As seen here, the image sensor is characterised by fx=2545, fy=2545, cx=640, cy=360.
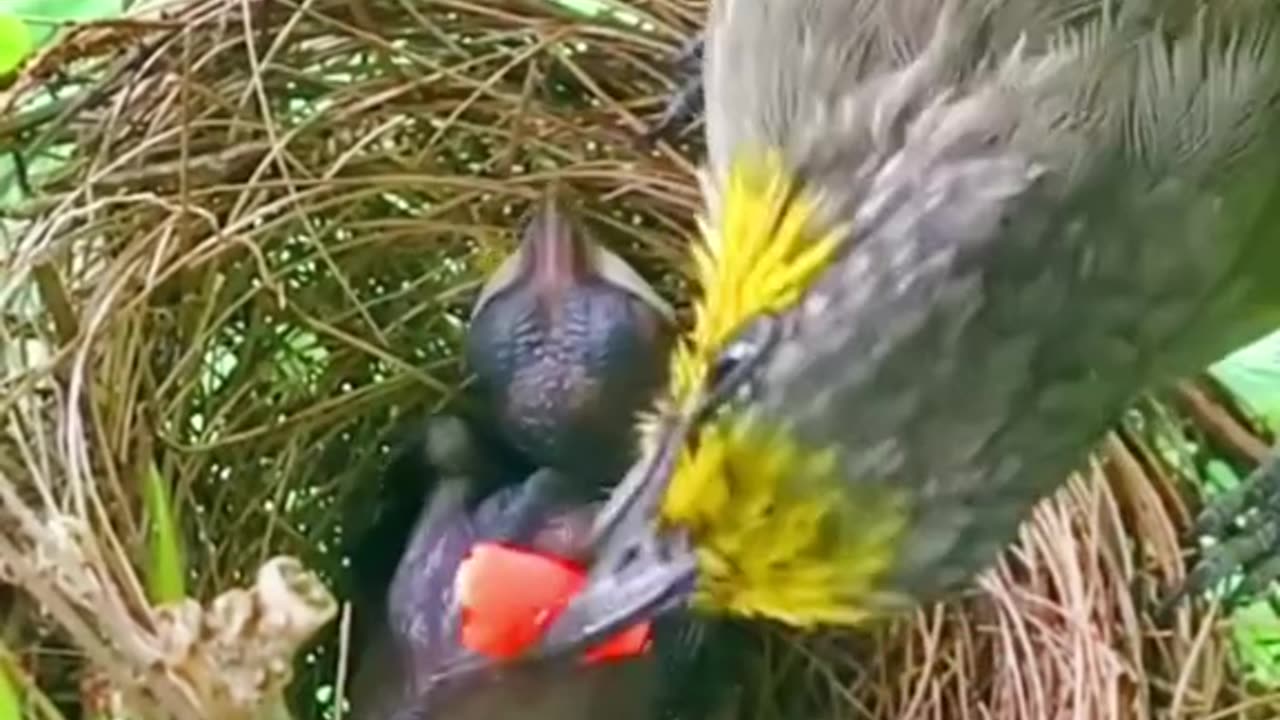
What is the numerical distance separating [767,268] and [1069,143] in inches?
5.2

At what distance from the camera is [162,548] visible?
123 cm

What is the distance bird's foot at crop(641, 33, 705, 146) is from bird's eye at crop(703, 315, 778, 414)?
1.59 ft

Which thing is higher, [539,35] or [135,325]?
[539,35]

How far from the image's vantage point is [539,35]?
1.52 metres

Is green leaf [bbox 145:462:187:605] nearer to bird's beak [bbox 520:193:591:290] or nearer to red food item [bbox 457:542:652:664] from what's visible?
red food item [bbox 457:542:652:664]

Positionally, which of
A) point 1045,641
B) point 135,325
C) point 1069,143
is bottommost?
point 1045,641

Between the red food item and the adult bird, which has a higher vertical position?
the adult bird

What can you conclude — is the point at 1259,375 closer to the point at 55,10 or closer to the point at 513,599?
the point at 513,599

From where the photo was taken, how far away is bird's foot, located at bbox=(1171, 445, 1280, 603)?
4.28 feet

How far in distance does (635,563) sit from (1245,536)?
0.41 metres

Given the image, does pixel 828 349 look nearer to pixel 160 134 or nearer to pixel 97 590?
pixel 97 590

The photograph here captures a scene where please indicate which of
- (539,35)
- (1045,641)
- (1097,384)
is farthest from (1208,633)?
(539,35)

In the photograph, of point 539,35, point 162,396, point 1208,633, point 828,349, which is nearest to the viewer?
point 828,349

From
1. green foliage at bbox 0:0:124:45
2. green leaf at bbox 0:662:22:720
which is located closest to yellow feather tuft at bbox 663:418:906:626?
green leaf at bbox 0:662:22:720
